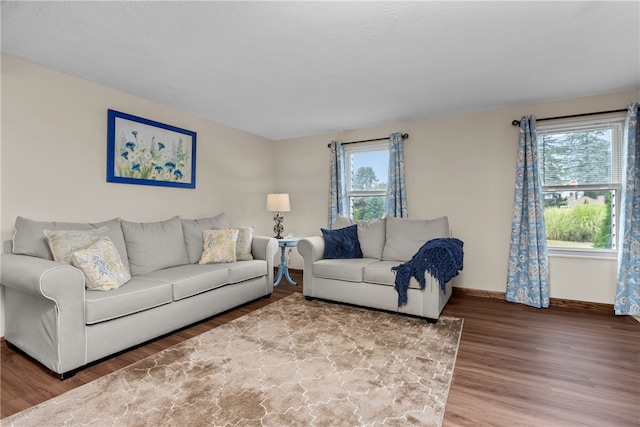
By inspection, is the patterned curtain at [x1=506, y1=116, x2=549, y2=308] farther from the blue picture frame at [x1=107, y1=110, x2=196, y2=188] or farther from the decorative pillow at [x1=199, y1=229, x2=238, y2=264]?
the blue picture frame at [x1=107, y1=110, x2=196, y2=188]

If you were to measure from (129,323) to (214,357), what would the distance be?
701 millimetres

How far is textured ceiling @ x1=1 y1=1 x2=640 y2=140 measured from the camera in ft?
6.51

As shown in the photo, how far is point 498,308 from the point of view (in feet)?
11.6

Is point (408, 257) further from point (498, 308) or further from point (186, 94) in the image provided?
point (186, 94)

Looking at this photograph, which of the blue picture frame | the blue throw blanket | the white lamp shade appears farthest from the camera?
the white lamp shade

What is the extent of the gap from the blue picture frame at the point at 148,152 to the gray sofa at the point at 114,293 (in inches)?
23.4

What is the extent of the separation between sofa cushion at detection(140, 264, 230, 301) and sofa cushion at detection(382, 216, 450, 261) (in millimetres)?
1922

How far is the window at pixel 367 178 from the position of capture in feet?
15.7

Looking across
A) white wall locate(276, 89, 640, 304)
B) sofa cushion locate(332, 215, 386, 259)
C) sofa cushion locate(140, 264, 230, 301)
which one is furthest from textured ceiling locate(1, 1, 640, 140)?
sofa cushion locate(140, 264, 230, 301)

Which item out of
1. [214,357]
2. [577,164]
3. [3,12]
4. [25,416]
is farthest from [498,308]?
[3,12]

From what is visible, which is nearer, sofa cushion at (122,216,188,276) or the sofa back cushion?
Answer: the sofa back cushion

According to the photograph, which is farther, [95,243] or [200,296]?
[200,296]

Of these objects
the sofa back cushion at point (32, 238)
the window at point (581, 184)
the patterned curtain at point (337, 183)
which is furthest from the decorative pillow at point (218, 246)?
the window at point (581, 184)

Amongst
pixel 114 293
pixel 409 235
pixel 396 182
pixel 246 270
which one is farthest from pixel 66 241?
pixel 396 182
